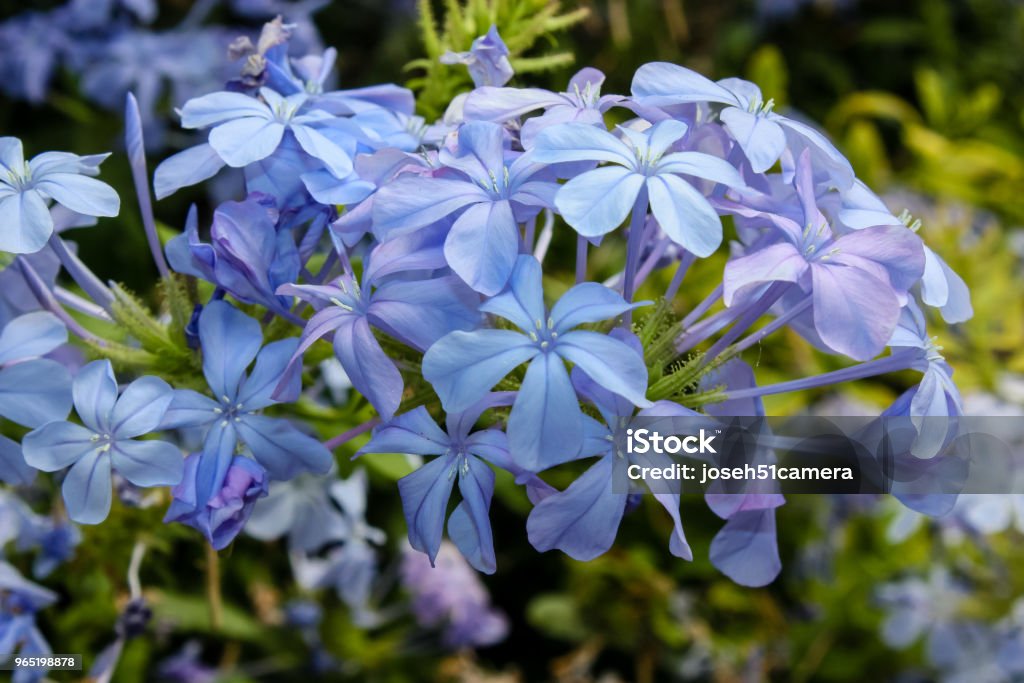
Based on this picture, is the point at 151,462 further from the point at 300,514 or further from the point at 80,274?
the point at 300,514

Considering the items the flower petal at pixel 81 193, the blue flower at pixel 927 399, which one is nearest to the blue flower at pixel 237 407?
the flower petal at pixel 81 193

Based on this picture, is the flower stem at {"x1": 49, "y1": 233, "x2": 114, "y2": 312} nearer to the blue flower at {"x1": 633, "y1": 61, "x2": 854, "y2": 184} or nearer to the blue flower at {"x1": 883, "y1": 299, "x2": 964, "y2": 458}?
the blue flower at {"x1": 633, "y1": 61, "x2": 854, "y2": 184}


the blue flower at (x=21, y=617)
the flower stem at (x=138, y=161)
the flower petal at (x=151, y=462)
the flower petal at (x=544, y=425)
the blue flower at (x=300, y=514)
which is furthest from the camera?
the blue flower at (x=300, y=514)

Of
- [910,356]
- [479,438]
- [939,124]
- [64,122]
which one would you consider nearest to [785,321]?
[910,356]

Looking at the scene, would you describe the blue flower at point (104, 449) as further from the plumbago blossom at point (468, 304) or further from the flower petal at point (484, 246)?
the flower petal at point (484, 246)

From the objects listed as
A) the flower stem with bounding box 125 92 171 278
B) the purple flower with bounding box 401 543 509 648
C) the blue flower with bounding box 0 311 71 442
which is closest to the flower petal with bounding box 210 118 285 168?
the flower stem with bounding box 125 92 171 278
